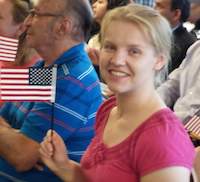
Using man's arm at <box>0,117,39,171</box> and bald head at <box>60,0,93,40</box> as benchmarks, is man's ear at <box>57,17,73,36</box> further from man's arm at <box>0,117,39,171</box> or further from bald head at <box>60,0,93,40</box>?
man's arm at <box>0,117,39,171</box>

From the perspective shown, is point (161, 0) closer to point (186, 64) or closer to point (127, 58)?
point (186, 64)

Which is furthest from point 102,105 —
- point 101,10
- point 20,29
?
point 101,10

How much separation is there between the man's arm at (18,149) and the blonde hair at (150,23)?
560 mm

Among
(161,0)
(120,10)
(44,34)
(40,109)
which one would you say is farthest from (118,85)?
(161,0)

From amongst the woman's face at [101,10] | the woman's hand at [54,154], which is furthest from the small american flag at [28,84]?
the woman's face at [101,10]

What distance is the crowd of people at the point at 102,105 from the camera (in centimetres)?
129

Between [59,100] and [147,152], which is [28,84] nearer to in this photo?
[59,100]

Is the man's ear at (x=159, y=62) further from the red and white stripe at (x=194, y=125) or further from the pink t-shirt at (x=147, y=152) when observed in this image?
the red and white stripe at (x=194, y=125)

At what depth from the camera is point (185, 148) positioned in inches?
49.1

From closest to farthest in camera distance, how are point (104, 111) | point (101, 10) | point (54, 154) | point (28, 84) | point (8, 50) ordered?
point (54, 154) → point (104, 111) → point (28, 84) → point (8, 50) → point (101, 10)

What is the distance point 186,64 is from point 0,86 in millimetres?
1276

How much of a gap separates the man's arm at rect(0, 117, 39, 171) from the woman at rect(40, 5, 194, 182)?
31 centimetres

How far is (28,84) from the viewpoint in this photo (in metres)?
1.76

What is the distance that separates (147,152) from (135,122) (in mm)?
141
